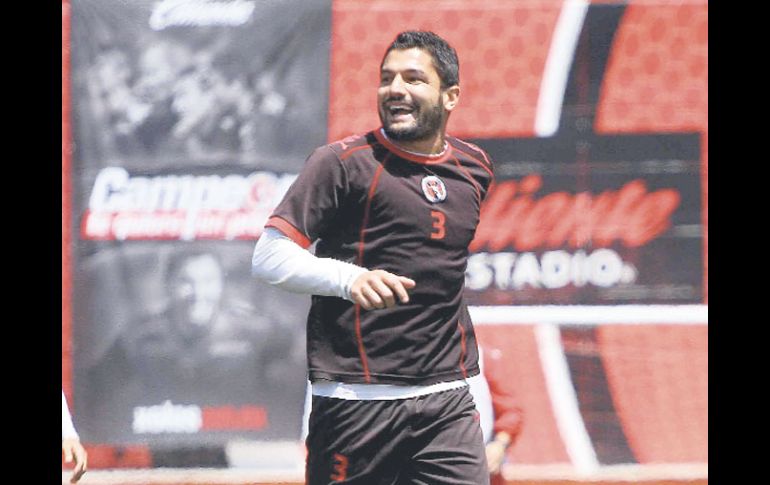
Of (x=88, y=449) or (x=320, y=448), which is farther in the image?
(x=88, y=449)

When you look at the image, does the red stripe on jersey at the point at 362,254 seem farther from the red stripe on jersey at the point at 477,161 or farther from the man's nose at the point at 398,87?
the red stripe on jersey at the point at 477,161

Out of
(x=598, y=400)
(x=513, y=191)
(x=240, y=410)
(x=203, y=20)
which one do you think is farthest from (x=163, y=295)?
(x=598, y=400)

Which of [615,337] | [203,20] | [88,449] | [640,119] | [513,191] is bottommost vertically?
[88,449]

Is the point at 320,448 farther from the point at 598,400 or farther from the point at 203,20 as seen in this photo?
A: the point at 203,20

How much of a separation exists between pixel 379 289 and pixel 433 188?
1.67ft

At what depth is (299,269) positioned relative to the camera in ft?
10.1

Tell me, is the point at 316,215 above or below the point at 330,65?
below

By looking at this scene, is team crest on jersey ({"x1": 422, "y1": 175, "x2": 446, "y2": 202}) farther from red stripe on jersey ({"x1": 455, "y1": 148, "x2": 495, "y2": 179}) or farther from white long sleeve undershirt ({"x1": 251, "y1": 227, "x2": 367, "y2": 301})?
white long sleeve undershirt ({"x1": 251, "y1": 227, "x2": 367, "y2": 301})

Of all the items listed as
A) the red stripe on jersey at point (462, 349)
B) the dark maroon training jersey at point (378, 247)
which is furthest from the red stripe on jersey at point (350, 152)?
the red stripe on jersey at point (462, 349)

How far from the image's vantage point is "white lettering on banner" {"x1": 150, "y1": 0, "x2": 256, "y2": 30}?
5453mm

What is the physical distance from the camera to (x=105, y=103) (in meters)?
5.48

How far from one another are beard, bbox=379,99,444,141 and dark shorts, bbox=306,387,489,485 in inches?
28.9

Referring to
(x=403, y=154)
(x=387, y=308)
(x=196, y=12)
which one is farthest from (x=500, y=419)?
(x=196, y=12)

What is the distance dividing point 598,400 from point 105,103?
272 centimetres
